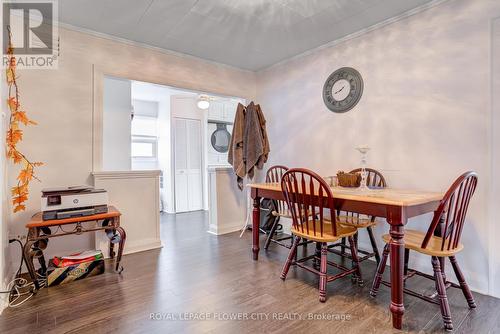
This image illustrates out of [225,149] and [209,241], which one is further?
[225,149]

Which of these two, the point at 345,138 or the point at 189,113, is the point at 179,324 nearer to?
the point at 345,138

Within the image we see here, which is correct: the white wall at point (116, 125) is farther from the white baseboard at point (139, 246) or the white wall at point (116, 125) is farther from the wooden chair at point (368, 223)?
the wooden chair at point (368, 223)

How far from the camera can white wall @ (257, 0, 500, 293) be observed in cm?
209

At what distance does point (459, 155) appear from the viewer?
7.18 feet

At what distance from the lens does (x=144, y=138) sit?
227 inches

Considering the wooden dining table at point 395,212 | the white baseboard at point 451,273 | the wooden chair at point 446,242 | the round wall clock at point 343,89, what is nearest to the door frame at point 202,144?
the round wall clock at point 343,89

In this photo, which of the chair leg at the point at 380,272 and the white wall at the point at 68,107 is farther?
the white wall at the point at 68,107

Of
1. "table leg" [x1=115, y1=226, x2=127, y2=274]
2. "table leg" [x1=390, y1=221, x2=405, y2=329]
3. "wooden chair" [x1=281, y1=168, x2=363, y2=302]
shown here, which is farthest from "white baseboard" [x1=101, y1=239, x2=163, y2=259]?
"table leg" [x1=390, y1=221, x2=405, y2=329]

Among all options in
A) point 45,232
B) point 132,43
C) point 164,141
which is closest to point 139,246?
point 45,232

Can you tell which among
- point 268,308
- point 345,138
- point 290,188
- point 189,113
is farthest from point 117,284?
point 189,113

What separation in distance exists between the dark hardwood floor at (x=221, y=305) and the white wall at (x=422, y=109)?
2.30ft

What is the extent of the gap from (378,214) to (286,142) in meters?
2.13

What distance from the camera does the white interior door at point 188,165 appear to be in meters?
5.48

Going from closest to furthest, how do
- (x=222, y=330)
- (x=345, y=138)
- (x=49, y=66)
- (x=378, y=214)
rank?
(x=222, y=330) → (x=378, y=214) → (x=49, y=66) → (x=345, y=138)
